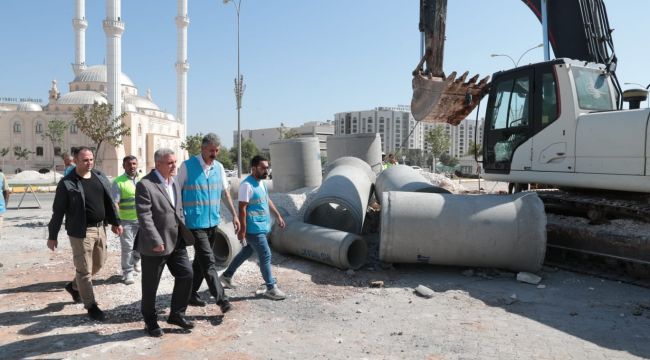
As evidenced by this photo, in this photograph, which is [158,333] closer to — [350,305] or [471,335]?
[350,305]

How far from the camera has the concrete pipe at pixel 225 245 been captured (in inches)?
288

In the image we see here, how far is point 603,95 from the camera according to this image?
7215 mm

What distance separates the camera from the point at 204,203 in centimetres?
507

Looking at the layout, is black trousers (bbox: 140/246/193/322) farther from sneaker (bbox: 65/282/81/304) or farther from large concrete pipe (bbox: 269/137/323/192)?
large concrete pipe (bbox: 269/137/323/192)

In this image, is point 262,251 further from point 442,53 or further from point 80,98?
point 80,98

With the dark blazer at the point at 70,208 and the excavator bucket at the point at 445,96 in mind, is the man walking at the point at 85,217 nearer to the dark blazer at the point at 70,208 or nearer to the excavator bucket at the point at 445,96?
the dark blazer at the point at 70,208

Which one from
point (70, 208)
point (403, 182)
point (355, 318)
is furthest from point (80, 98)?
point (355, 318)

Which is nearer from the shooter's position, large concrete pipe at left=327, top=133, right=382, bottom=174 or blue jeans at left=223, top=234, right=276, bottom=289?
blue jeans at left=223, top=234, right=276, bottom=289

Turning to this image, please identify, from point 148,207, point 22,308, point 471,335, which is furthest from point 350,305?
point 22,308

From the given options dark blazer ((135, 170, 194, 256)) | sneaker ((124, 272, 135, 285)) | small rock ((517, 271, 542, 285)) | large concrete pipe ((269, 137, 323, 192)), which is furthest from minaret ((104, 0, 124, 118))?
small rock ((517, 271, 542, 285))

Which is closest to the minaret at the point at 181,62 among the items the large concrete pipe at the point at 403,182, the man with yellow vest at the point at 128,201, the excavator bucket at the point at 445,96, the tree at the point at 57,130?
the tree at the point at 57,130

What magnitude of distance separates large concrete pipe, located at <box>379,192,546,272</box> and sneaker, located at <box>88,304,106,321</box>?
141 inches

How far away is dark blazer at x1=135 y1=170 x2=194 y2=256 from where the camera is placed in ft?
14.4

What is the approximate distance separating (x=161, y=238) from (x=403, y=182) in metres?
5.38
